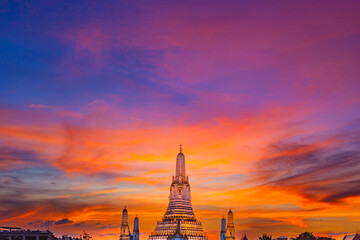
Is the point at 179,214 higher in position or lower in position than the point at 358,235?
higher

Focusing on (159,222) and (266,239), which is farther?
(159,222)

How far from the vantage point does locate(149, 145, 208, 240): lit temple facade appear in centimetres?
18650

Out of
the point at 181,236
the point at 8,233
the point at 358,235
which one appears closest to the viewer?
the point at 358,235

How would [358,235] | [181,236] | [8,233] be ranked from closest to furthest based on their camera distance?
[358,235] → [8,233] → [181,236]

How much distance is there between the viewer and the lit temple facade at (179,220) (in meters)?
186

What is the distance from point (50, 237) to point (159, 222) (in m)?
40.2

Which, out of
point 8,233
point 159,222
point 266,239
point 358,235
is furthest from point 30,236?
point 358,235

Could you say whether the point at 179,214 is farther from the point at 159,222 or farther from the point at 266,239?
the point at 266,239

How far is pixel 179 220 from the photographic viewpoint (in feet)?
618

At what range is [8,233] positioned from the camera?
169 metres

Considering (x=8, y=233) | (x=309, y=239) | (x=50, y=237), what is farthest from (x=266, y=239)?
(x=8, y=233)

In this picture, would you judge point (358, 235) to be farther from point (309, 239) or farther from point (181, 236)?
point (181, 236)

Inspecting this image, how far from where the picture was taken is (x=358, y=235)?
156m

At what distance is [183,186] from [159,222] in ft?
52.9
